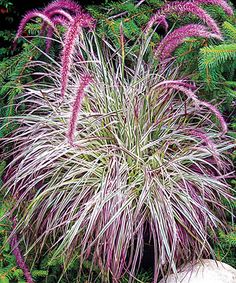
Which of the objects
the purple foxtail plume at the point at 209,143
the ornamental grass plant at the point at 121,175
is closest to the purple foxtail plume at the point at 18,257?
the ornamental grass plant at the point at 121,175

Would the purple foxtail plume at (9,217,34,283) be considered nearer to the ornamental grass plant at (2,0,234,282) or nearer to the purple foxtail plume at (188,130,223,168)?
the ornamental grass plant at (2,0,234,282)

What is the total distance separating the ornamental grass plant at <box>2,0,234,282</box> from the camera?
214 cm

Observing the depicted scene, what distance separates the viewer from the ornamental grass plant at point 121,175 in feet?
7.01

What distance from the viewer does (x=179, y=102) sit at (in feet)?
9.07

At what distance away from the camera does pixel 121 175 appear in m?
2.33

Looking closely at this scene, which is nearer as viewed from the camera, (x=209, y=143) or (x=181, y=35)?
(x=209, y=143)

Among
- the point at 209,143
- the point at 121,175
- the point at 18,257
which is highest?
the point at 209,143

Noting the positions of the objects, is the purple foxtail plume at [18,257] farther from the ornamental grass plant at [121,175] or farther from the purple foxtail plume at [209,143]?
the purple foxtail plume at [209,143]

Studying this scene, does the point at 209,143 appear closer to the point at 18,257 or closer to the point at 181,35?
the point at 181,35

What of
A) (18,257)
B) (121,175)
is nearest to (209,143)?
(121,175)

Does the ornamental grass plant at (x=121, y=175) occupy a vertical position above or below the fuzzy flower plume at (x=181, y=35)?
below

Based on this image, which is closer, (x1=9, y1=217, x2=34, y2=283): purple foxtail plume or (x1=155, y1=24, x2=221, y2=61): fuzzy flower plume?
(x1=9, y1=217, x2=34, y2=283): purple foxtail plume

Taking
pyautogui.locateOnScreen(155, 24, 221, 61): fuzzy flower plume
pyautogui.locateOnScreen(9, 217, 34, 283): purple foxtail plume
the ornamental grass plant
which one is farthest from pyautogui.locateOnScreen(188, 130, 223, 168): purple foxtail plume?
pyautogui.locateOnScreen(9, 217, 34, 283): purple foxtail plume

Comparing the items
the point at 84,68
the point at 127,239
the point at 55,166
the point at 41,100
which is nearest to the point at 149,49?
the point at 84,68
